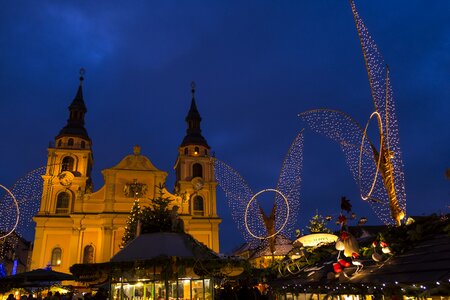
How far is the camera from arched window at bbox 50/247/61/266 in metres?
41.8

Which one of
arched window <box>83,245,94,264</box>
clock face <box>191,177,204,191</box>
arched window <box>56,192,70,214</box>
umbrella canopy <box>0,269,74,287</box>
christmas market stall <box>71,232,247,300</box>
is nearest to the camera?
christmas market stall <box>71,232,247,300</box>

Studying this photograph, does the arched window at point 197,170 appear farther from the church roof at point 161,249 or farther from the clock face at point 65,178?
the church roof at point 161,249

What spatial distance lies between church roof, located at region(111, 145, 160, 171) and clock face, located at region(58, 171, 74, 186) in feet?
18.4

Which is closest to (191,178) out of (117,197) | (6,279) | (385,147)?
(117,197)

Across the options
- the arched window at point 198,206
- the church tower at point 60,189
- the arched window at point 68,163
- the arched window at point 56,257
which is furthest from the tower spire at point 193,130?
the arched window at point 56,257

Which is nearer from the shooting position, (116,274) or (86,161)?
(116,274)

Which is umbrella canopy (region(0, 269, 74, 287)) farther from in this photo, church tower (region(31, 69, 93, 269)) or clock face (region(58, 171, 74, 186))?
clock face (region(58, 171, 74, 186))

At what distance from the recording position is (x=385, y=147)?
18.2m

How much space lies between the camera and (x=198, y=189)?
4878 cm

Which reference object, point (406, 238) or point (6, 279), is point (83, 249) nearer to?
point (6, 279)

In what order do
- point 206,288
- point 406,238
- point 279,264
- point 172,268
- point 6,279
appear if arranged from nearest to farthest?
point 406,238
point 172,268
point 206,288
point 279,264
point 6,279

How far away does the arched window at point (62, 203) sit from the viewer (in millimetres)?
44344

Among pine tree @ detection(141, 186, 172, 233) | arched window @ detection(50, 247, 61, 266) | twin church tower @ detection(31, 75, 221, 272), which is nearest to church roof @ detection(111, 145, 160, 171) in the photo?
twin church tower @ detection(31, 75, 221, 272)

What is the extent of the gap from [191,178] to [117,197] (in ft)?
31.8
